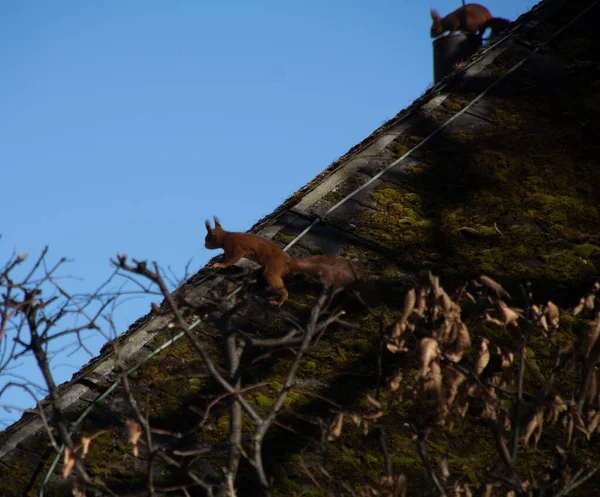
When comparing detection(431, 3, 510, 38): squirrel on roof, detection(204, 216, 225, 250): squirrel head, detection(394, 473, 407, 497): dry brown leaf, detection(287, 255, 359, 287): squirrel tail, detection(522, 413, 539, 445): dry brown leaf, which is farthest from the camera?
detection(431, 3, 510, 38): squirrel on roof

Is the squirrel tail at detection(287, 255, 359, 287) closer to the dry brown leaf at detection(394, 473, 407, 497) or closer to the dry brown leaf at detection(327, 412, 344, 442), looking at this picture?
the dry brown leaf at detection(327, 412, 344, 442)

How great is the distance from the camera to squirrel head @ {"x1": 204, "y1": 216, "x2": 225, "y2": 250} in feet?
17.9

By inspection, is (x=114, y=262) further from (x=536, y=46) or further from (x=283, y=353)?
(x=536, y=46)

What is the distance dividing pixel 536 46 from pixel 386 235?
2300mm

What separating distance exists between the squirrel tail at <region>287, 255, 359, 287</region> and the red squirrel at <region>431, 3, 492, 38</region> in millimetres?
6351

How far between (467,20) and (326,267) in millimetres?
6522

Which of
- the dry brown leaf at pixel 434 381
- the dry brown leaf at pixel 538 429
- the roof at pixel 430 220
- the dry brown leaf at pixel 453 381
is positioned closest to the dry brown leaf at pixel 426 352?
the dry brown leaf at pixel 434 381

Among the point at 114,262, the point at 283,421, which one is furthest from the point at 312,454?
the point at 114,262

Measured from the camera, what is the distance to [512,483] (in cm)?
282

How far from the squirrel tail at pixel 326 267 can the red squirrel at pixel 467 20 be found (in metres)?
6.35

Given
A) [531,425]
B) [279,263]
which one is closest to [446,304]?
[531,425]

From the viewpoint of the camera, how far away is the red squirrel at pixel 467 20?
10.1 m

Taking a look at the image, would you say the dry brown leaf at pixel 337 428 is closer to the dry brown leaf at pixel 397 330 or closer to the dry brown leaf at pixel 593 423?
the dry brown leaf at pixel 397 330

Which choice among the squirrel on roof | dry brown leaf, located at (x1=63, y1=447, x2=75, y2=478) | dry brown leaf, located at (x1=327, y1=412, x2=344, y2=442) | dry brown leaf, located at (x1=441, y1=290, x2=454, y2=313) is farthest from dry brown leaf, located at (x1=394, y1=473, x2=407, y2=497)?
the squirrel on roof
